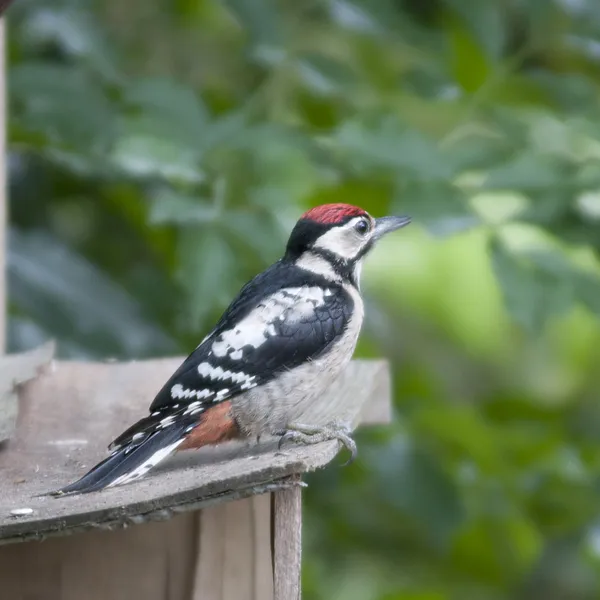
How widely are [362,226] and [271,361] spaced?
1.83 ft

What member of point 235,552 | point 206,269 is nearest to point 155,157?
point 206,269

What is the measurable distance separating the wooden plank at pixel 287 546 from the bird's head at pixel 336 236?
911mm

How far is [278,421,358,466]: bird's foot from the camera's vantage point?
93.9 inches

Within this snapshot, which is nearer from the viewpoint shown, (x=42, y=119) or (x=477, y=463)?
(x=42, y=119)

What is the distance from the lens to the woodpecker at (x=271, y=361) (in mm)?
2242

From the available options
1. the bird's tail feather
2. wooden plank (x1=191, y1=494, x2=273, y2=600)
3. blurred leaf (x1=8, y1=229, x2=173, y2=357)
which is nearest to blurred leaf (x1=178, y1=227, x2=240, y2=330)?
blurred leaf (x1=8, y1=229, x2=173, y2=357)

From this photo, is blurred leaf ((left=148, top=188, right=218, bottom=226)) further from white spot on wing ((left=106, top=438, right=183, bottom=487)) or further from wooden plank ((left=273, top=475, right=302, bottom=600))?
wooden plank ((left=273, top=475, right=302, bottom=600))

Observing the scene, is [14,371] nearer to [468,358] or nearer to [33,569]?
[33,569]

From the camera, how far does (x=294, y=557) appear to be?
2.02 m

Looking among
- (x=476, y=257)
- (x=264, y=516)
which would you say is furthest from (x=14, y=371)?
(x=476, y=257)

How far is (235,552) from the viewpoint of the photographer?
82.6 inches

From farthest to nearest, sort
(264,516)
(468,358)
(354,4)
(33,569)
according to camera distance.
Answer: (468,358)
(354,4)
(264,516)
(33,569)

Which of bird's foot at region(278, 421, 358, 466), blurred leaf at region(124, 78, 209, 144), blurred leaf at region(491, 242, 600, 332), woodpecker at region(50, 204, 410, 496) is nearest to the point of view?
woodpecker at region(50, 204, 410, 496)

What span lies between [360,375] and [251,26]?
3.66 feet
